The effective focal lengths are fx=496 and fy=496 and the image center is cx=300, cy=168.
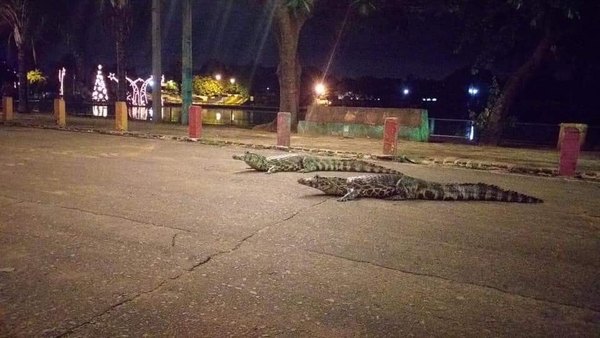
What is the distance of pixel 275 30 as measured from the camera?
23.1 meters

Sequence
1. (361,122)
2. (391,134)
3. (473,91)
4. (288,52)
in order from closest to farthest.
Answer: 1. (391,134)
2. (361,122)
3. (288,52)
4. (473,91)

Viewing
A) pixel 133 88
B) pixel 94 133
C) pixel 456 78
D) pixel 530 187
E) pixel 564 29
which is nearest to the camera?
pixel 530 187

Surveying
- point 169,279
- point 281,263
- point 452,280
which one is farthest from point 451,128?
point 169,279

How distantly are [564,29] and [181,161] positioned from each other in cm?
1663

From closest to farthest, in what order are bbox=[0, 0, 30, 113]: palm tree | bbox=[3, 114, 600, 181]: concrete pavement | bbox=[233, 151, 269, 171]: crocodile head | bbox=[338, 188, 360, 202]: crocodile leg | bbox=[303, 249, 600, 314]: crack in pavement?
1. bbox=[303, 249, 600, 314]: crack in pavement
2. bbox=[338, 188, 360, 202]: crocodile leg
3. bbox=[233, 151, 269, 171]: crocodile head
4. bbox=[3, 114, 600, 181]: concrete pavement
5. bbox=[0, 0, 30, 113]: palm tree

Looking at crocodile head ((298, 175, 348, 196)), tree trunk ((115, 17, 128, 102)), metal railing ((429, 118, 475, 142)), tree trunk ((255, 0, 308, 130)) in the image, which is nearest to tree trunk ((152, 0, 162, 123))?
tree trunk ((255, 0, 308, 130))

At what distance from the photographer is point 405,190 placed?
24.8 ft

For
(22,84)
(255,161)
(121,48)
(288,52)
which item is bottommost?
(255,161)

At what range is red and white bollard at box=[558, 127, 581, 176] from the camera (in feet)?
34.6

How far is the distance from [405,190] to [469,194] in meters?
1.01

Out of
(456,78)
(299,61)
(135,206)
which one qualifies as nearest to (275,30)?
(299,61)

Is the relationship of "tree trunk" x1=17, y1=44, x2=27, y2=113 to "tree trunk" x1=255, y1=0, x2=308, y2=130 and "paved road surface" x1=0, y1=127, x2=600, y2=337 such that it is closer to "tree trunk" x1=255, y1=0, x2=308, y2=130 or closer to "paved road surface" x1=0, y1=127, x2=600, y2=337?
"tree trunk" x1=255, y1=0, x2=308, y2=130

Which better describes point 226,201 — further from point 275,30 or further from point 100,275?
point 275,30

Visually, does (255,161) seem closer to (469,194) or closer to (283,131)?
(469,194)
